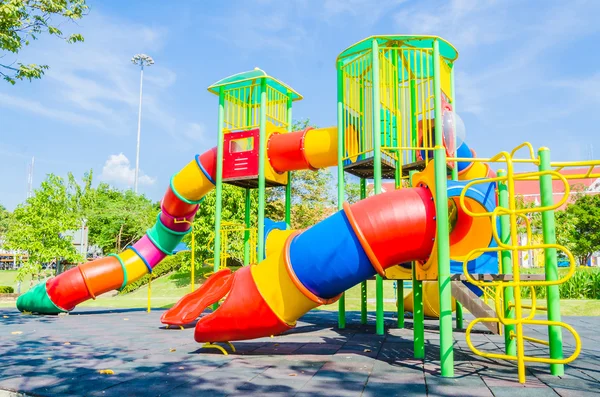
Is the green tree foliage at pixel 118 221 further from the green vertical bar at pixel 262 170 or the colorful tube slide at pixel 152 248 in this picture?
the green vertical bar at pixel 262 170

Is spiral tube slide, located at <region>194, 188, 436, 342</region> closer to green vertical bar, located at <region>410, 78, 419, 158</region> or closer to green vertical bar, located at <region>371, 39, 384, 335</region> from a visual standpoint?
green vertical bar, located at <region>371, 39, 384, 335</region>

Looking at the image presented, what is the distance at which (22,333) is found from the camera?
8.70 metres

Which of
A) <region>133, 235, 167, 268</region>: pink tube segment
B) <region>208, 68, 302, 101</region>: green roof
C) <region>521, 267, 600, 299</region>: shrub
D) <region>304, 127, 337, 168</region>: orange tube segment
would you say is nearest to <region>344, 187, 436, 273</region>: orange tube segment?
<region>304, 127, 337, 168</region>: orange tube segment

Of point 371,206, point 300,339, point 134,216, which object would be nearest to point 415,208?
point 371,206

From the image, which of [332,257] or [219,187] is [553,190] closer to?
[219,187]

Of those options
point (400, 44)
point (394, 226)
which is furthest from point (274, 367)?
point (400, 44)

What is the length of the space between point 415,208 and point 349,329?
460 cm

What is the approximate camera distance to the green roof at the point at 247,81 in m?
10.9

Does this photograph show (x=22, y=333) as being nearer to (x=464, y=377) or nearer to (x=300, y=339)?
(x=300, y=339)

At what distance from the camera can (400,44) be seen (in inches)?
337

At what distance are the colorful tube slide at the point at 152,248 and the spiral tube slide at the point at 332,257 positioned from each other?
16.0 feet

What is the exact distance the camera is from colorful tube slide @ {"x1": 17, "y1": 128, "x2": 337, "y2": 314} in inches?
414

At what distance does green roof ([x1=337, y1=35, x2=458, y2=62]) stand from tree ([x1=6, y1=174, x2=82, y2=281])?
16.8m

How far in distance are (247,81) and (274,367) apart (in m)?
7.76
